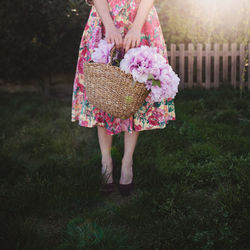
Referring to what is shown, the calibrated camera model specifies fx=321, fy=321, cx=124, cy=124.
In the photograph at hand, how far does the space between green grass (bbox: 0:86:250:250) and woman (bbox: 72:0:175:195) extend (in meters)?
0.26

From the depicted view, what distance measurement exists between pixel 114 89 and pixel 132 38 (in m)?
0.39

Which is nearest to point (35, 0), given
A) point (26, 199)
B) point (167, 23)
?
point (167, 23)

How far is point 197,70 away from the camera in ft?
18.0

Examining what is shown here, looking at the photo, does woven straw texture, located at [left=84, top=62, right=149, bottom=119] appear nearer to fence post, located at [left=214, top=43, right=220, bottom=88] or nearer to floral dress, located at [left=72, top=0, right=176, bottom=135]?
floral dress, located at [left=72, top=0, right=176, bottom=135]

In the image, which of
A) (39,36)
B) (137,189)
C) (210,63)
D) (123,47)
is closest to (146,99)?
(123,47)

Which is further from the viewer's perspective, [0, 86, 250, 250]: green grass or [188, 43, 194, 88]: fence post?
[188, 43, 194, 88]: fence post

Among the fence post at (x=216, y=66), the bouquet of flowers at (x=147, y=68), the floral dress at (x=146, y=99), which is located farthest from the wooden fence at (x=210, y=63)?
the bouquet of flowers at (x=147, y=68)

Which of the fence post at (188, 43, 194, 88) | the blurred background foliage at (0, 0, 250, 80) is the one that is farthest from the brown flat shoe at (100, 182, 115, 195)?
the fence post at (188, 43, 194, 88)

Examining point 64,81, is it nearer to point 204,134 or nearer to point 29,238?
point 204,134

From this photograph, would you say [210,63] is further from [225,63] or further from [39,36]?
[39,36]

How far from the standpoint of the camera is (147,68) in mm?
1810

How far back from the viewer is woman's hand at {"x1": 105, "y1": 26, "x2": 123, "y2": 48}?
2.00 m

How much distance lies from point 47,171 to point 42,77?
316 cm

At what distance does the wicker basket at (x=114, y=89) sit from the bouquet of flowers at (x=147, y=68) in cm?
4
